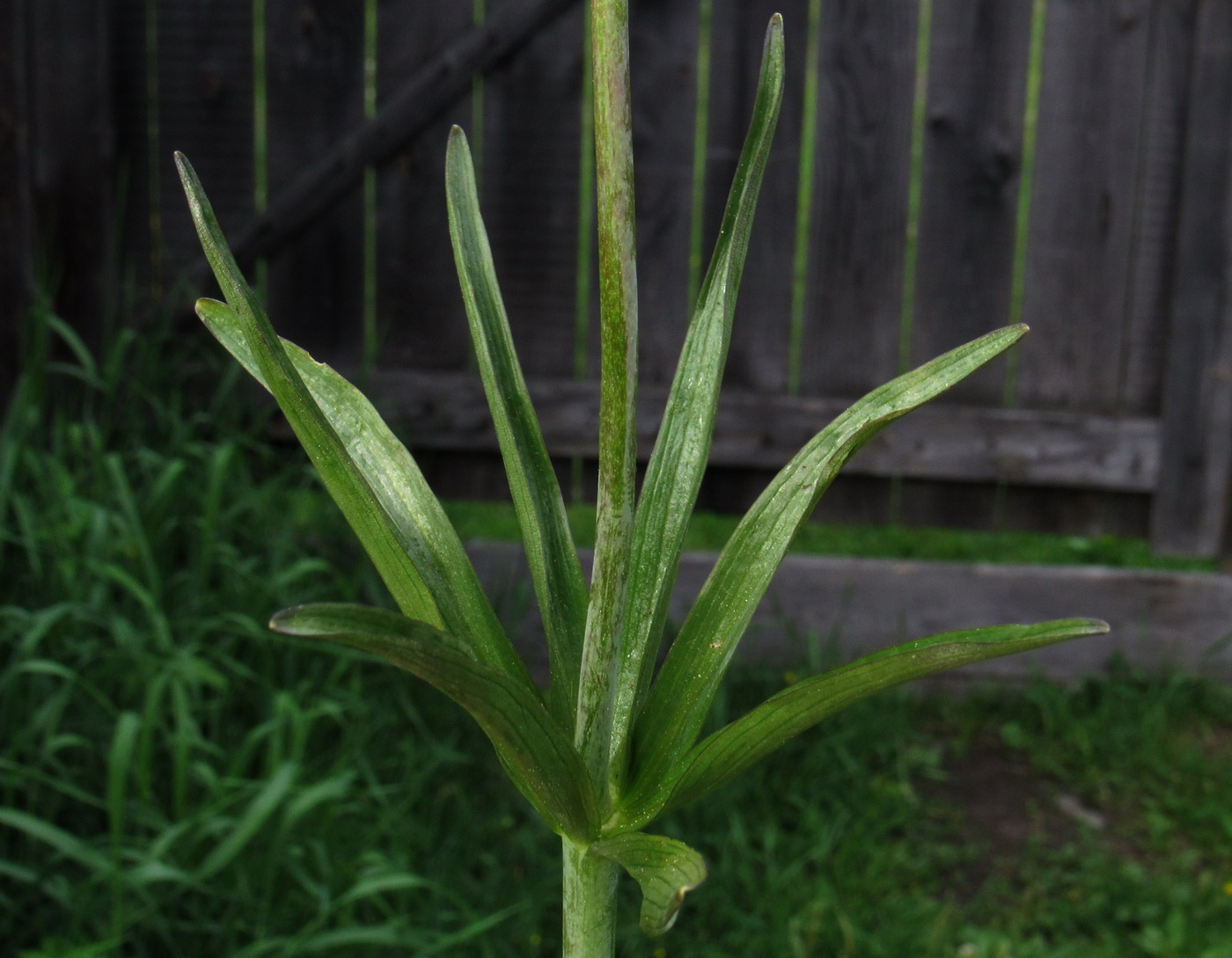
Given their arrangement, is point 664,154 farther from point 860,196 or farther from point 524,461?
point 524,461

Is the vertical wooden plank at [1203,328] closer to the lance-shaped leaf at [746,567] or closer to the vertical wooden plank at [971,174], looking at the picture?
the vertical wooden plank at [971,174]

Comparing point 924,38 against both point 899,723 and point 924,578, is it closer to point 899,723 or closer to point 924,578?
point 924,578

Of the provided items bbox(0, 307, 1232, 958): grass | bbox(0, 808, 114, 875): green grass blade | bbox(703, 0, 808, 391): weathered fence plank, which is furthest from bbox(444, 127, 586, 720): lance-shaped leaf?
bbox(703, 0, 808, 391): weathered fence plank

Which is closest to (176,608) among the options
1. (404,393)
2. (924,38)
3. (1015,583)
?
(404,393)

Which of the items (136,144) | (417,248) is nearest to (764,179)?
(417,248)

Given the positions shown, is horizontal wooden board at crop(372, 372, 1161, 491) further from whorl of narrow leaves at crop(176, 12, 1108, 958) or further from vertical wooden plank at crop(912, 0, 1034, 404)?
whorl of narrow leaves at crop(176, 12, 1108, 958)

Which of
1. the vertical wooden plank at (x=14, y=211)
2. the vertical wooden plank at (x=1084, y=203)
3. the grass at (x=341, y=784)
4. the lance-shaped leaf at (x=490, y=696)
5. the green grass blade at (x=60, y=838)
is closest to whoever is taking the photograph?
the lance-shaped leaf at (x=490, y=696)

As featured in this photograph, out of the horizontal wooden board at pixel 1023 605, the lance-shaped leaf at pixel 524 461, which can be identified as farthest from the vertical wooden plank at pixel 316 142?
the lance-shaped leaf at pixel 524 461
